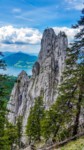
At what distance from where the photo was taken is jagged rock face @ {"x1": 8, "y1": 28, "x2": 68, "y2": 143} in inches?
6053

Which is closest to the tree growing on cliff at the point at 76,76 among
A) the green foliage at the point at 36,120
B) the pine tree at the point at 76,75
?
the pine tree at the point at 76,75

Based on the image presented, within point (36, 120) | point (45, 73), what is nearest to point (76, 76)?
point (36, 120)

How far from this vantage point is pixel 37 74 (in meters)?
Result: 165

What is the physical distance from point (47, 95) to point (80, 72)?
11658cm

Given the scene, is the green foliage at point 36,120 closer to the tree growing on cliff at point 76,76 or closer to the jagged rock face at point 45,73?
the tree growing on cliff at point 76,76

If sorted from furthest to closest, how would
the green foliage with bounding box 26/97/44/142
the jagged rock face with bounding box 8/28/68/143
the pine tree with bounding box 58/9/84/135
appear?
the jagged rock face with bounding box 8/28/68/143 < the green foliage with bounding box 26/97/44/142 < the pine tree with bounding box 58/9/84/135

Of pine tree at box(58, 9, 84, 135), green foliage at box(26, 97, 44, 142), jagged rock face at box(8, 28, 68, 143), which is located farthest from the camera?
jagged rock face at box(8, 28, 68, 143)

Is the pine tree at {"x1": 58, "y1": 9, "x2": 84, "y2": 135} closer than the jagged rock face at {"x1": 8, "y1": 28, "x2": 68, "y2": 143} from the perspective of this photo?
Yes

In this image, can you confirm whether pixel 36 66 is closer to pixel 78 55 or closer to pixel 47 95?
pixel 47 95

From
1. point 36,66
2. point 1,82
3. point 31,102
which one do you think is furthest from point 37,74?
point 1,82

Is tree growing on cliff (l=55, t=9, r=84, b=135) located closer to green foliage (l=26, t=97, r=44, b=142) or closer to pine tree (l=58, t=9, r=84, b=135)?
pine tree (l=58, t=9, r=84, b=135)

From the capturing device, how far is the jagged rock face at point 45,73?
504 feet

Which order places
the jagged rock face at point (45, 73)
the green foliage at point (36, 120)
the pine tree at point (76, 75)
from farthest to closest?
the jagged rock face at point (45, 73) → the green foliage at point (36, 120) → the pine tree at point (76, 75)

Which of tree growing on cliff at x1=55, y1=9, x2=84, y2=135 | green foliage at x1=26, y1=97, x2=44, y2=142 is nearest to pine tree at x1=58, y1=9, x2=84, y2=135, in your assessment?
tree growing on cliff at x1=55, y1=9, x2=84, y2=135
